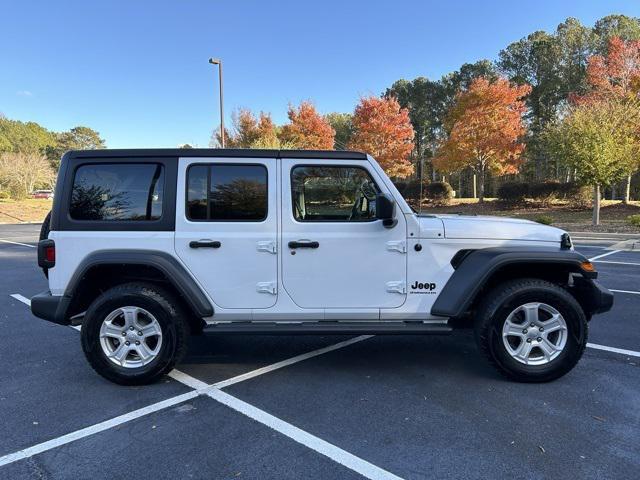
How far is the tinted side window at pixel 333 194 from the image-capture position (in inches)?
145

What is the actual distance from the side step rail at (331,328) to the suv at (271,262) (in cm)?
1

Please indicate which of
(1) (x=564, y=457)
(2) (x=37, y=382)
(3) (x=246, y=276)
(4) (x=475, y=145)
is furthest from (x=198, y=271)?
(4) (x=475, y=145)

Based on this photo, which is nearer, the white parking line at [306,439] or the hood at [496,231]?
the white parking line at [306,439]

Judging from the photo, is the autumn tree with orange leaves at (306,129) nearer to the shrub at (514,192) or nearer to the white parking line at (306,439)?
the shrub at (514,192)

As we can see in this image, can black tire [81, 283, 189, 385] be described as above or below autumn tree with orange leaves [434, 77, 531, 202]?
below

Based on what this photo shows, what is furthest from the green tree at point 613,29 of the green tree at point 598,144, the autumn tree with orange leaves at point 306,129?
the autumn tree with orange leaves at point 306,129

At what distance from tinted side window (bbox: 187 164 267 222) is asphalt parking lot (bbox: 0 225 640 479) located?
1419 mm

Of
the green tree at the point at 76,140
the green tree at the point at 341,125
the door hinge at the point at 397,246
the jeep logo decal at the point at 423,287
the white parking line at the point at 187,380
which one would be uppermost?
the green tree at the point at 76,140

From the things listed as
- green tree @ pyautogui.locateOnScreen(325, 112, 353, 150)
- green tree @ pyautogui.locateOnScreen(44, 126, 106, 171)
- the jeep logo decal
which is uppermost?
green tree @ pyautogui.locateOnScreen(44, 126, 106, 171)

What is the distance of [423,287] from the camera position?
12.0 feet

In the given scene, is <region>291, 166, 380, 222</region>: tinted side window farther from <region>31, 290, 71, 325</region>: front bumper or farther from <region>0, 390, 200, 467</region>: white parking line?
<region>31, 290, 71, 325</region>: front bumper

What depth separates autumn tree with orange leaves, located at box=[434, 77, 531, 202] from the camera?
22.6m

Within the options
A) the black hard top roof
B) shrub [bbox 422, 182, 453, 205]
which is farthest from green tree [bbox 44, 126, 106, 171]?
the black hard top roof

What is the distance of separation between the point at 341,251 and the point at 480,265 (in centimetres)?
112
